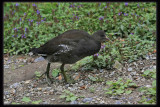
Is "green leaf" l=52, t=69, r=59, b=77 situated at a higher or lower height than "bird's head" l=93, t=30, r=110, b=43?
lower

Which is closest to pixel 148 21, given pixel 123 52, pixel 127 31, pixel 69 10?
pixel 127 31

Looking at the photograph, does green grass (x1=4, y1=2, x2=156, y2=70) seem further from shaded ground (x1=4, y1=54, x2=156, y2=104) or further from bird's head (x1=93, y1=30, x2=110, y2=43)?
bird's head (x1=93, y1=30, x2=110, y2=43)

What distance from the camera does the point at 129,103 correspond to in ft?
15.2

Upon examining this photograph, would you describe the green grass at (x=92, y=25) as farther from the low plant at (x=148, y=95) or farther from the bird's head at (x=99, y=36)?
the low plant at (x=148, y=95)

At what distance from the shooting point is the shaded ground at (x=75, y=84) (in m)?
4.88

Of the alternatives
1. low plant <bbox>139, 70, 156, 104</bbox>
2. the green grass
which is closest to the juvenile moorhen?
the green grass

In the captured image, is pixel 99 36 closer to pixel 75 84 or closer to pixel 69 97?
pixel 75 84

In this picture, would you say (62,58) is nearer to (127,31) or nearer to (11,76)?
(11,76)

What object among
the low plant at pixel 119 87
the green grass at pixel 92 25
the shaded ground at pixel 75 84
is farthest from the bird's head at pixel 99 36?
the low plant at pixel 119 87

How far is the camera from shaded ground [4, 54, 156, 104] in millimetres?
4879

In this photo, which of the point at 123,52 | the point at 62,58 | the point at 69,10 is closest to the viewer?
the point at 62,58

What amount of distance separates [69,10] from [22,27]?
5.60ft

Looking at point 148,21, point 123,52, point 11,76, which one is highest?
point 148,21

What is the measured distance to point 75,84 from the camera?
5785 millimetres
